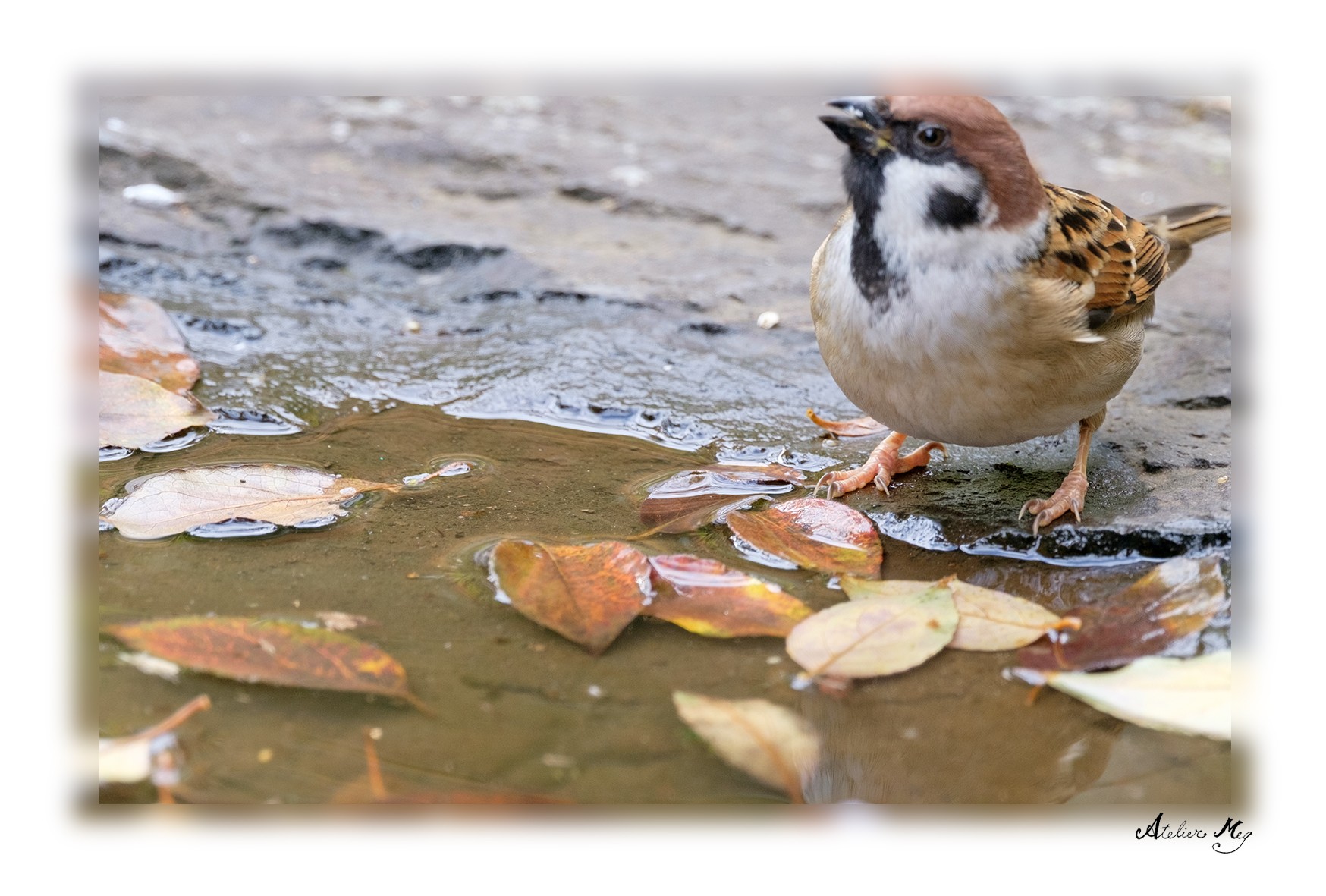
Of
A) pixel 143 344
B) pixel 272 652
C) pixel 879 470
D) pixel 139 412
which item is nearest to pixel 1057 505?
pixel 879 470

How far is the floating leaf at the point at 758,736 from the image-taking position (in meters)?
2.54

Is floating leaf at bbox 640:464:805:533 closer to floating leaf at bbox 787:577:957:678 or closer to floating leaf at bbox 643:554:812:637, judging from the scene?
floating leaf at bbox 643:554:812:637

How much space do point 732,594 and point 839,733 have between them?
598 millimetres

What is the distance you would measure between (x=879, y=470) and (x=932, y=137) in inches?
45.7

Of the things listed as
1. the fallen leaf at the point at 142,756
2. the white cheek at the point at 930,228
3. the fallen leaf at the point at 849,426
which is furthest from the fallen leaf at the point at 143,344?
the white cheek at the point at 930,228

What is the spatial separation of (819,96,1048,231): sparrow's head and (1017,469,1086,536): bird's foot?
0.87 meters

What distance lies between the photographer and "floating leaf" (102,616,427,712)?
272 cm

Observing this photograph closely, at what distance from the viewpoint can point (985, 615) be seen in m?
3.14

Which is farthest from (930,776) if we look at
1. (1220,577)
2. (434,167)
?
(434,167)

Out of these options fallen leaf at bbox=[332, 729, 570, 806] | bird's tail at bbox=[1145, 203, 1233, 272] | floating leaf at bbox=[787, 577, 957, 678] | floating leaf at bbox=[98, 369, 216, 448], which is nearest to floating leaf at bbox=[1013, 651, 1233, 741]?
floating leaf at bbox=[787, 577, 957, 678]

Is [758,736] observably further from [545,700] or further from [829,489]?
[829,489]

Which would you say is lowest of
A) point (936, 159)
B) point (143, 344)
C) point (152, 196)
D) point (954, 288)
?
point (143, 344)

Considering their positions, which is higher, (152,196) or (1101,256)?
(1101,256)

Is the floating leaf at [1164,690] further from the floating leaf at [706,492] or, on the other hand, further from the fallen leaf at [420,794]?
the fallen leaf at [420,794]
